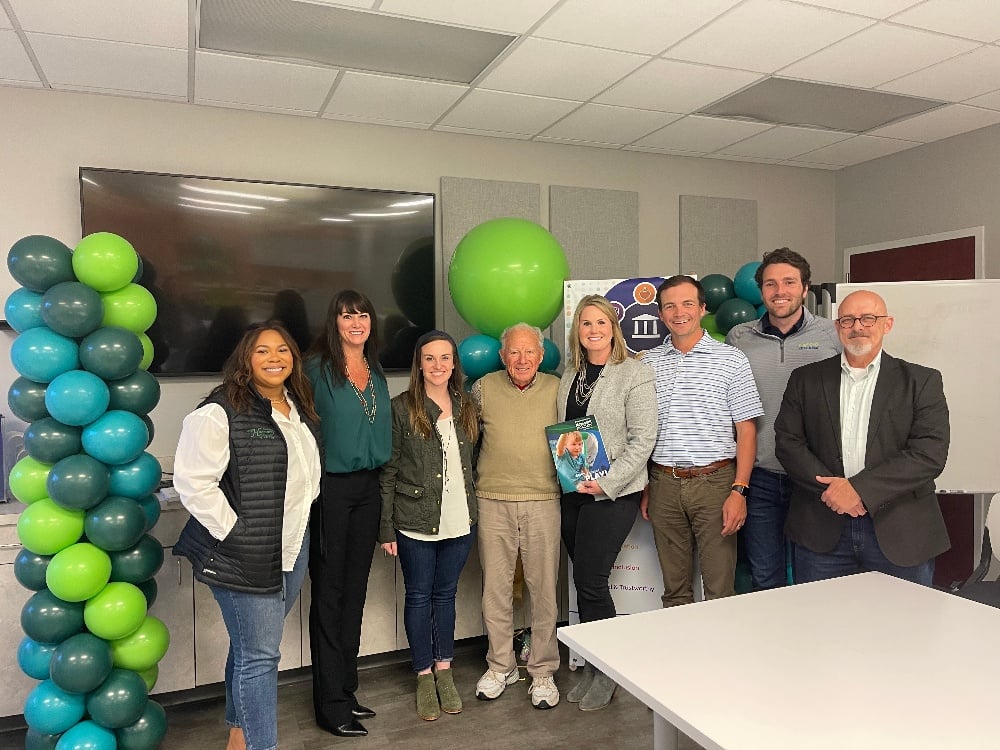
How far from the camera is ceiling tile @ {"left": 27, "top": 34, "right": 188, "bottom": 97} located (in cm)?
297

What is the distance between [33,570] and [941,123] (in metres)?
4.87

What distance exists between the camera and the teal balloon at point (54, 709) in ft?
7.89

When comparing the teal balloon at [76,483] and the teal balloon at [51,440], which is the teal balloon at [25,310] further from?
the teal balloon at [76,483]

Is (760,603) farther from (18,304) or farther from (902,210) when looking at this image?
(902,210)

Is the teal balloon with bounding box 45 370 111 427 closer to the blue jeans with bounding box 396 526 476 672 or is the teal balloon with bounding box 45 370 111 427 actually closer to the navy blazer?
the blue jeans with bounding box 396 526 476 672

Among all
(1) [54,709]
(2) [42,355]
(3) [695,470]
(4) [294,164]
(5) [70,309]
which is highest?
(4) [294,164]

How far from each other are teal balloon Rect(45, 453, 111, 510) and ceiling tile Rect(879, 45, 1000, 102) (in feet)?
12.4

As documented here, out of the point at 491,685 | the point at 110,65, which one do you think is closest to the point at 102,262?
the point at 110,65

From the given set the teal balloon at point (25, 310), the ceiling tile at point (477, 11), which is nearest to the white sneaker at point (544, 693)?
the teal balloon at point (25, 310)

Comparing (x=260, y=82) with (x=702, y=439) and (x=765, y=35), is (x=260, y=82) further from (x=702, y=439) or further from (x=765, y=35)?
(x=702, y=439)

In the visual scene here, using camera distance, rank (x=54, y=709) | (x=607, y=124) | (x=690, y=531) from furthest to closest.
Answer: (x=607, y=124) → (x=690, y=531) → (x=54, y=709)

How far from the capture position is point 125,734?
2518mm

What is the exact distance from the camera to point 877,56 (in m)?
3.22

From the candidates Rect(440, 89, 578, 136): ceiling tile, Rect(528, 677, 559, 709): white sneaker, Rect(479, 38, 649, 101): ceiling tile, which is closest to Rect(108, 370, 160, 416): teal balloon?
Rect(528, 677, 559, 709): white sneaker
